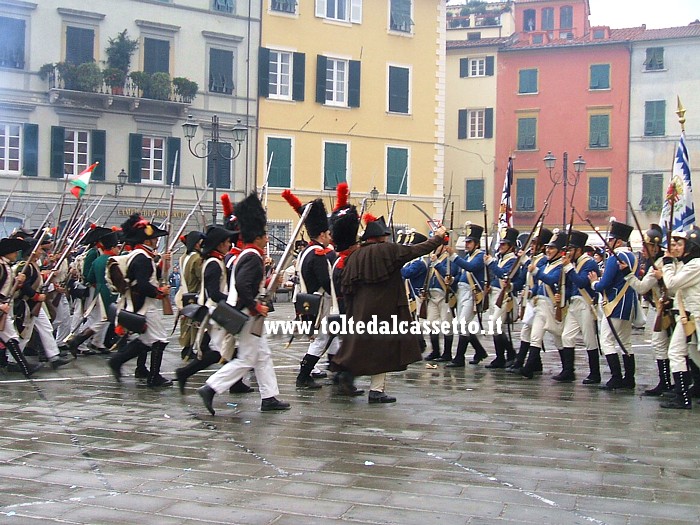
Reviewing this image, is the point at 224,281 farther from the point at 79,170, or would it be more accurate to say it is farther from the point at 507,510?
the point at 79,170

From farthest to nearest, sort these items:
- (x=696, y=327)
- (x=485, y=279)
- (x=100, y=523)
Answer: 1. (x=485, y=279)
2. (x=696, y=327)
3. (x=100, y=523)

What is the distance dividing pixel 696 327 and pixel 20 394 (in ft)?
22.9

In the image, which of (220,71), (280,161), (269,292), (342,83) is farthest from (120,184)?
(269,292)

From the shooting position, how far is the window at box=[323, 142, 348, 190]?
37.0m

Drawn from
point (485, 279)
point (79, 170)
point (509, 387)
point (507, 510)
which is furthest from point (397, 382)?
point (79, 170)

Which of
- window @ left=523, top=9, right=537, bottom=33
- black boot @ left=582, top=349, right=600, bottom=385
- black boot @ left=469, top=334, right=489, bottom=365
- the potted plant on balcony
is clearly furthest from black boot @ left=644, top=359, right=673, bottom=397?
window @ left=523, top=9, right=537, bottom=33

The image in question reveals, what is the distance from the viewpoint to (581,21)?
171 ft

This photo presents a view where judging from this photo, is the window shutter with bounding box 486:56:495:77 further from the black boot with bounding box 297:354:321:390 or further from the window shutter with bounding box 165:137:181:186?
the black boot with bounding box 297:354:321:390

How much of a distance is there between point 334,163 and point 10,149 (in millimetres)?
12085

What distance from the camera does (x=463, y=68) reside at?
155 feet

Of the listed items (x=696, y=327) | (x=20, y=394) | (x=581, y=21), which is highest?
(x=581, y=21)

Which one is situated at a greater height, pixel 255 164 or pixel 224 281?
pixel 255 164

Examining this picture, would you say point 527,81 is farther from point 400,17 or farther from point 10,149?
point 10,149

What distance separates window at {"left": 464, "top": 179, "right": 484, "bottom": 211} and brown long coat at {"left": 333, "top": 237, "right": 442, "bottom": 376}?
1486 inches
